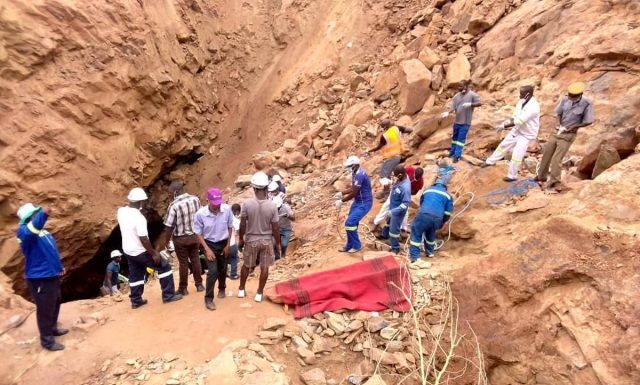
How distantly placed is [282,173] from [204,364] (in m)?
6.78

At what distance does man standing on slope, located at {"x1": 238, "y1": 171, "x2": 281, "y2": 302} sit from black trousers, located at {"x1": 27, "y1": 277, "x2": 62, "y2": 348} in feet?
6.22

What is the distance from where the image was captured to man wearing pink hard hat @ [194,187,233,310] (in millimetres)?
4906

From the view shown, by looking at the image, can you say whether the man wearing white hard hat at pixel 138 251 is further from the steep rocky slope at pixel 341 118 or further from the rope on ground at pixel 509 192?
the rope on ground at pixel 509 192

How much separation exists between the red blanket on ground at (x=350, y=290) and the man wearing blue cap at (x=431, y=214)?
0.45 meters

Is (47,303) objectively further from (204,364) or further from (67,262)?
(67,262)

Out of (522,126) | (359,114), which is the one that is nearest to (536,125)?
(522,126)

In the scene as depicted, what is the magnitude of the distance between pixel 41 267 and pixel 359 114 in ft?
25.6

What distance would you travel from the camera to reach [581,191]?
5.25m

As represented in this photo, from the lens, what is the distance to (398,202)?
19.3 ft

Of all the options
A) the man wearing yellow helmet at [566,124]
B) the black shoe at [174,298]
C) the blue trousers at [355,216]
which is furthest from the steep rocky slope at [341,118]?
the black shoe at [174,298]

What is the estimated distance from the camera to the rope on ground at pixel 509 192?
610cm

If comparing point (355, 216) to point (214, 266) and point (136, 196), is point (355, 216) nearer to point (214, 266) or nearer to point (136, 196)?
point (214, 266)

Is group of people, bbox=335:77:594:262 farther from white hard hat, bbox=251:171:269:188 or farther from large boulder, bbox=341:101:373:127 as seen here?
large boulder, bbox=341:101:373:127

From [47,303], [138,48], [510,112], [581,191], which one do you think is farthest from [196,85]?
[581,191]
